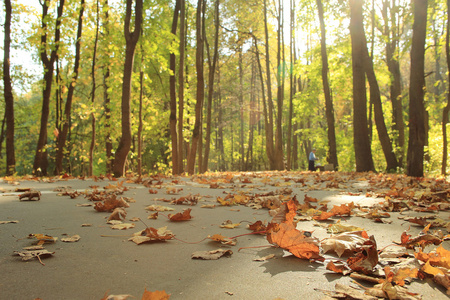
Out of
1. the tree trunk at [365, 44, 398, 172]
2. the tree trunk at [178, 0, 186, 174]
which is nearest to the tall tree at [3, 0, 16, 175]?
the tree trunk at [178, 0, 186, 174]

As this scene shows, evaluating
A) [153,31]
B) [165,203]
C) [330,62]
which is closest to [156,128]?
[153,31]

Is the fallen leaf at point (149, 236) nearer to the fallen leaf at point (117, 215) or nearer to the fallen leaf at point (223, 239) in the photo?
the fallen leaf at point (223, 239)

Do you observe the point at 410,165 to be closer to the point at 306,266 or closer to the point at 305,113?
the point at 306,266

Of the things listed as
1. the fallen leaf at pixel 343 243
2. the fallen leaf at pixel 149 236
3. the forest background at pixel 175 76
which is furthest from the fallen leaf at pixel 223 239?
the forest background at pixel 175 76

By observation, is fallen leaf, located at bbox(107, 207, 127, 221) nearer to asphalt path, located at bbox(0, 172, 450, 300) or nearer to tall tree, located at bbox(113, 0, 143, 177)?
asphalt path, located at bbox(0, 172, 450, 300)

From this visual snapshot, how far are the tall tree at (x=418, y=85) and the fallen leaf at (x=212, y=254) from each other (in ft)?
22.3

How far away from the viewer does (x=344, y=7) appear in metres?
13.0

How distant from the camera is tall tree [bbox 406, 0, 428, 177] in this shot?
22.8 feet

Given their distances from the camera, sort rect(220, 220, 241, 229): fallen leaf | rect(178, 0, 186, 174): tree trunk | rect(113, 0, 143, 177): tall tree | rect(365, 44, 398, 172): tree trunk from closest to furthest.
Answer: rect(220, 220, 241, 229): fallen leaf
rect(113, 0, 143, 177): tall tree
rect(365, 44, 398, 172): tree trunk
rect(178, 0, 186, 174): tree trunk

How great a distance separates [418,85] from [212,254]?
7132mm

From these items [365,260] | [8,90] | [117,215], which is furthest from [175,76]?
[365,260]

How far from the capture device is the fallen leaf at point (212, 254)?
175 cm

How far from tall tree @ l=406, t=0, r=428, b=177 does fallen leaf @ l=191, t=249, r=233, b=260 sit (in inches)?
268

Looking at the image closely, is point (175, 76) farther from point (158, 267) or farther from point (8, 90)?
point (158, 267)
